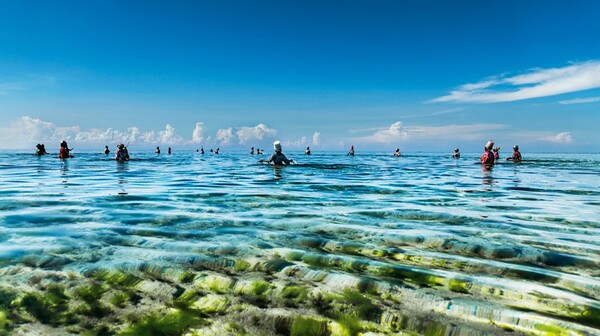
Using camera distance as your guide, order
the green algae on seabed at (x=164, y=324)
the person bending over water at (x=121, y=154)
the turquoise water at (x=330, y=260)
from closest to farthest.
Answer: the green algae on seabed at (x=164, y=324) → the turquoise water at (x=330, y=260) → the person bending over water at (x=121, y=154)

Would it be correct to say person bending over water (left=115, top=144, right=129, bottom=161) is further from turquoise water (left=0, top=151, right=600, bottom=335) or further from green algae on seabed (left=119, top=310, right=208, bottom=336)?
green algae on seabed (left=119, top=310, right=208, bottom=336)

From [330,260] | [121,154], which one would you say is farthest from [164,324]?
[121,154]

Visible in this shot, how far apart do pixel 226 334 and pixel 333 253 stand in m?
2.45

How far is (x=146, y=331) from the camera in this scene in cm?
319

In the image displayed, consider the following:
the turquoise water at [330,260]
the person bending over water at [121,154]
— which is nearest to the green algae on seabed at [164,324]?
the turquoise water at [330,260]

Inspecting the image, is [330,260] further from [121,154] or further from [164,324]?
[121,154]

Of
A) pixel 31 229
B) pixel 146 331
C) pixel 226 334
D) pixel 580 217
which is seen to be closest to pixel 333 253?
pixel 226 334

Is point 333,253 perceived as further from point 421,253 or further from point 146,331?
point 146,331

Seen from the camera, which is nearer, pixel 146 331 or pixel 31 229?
pixel 146 331

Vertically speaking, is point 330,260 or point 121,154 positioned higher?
point 121,154

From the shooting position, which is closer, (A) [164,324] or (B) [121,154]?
(A) [164,324]

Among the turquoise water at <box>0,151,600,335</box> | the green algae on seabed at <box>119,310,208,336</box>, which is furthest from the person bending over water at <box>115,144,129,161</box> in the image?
the green algae on seabed at <box>119,310,208,336</box>

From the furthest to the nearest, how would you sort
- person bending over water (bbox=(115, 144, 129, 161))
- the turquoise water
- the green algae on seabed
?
person bending over water (bbox=(115, 144, 129, 161))
the turquoise water
the green algae on seabed

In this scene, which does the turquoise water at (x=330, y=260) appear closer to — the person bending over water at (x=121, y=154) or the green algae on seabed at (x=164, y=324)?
the green algae on seabed at (x=164, y=324)
